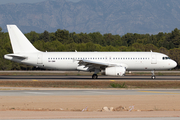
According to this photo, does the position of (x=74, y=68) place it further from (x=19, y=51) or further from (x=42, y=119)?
(x=42, y=119)

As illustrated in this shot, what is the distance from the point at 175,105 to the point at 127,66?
955 inches

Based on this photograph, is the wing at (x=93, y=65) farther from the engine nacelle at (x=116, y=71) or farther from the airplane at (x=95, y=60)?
the engine nacelle at (x=116, y=71)

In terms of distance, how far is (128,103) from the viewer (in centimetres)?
1934

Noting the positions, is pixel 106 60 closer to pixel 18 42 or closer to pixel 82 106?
pixel 18 42

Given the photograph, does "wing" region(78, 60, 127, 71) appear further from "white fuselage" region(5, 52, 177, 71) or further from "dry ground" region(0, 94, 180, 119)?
"dry ground" region(0, 94, 180, 119)

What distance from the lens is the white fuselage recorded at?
42656 mm

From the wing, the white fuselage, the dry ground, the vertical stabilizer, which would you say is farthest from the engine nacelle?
the dry ground

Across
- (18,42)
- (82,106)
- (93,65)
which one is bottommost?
(82,106)

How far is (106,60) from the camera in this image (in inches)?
1683

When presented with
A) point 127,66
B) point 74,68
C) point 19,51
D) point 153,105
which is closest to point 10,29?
point 19,51

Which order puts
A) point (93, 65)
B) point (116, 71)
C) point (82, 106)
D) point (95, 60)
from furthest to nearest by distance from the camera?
point (95, 60), point (93, 65), point (116, 71), point (82, 106)

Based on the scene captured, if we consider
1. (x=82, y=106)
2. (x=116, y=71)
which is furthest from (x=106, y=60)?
(x=82, y=106)

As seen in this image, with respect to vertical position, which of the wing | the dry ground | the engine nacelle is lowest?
the dry ground

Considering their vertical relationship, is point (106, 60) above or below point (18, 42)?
below
